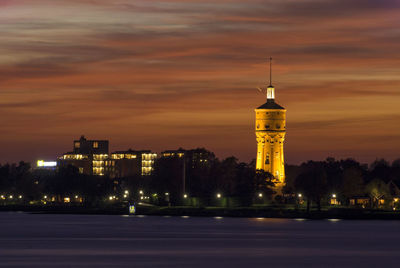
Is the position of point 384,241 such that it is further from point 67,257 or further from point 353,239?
point 67,257

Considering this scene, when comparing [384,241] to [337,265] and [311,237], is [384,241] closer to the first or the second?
[311,237]

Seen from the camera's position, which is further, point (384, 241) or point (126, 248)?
point (384, 241)

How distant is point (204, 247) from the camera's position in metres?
123

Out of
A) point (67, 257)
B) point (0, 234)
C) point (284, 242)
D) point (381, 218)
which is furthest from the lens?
point (381, 218)

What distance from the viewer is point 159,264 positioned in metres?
97.7

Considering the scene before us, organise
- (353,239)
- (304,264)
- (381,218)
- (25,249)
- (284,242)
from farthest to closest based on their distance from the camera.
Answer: (381,218) → (353,239) → (284,242) → (25,249) → (304,264)

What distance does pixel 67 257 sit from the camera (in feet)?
344

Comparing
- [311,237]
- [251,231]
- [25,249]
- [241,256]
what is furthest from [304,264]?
[251,231]

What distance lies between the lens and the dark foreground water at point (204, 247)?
99.5 meters

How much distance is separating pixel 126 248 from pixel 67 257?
48.2ft

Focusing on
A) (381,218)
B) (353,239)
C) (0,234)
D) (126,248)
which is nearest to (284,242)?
(353,239)

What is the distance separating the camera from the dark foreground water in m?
99.5

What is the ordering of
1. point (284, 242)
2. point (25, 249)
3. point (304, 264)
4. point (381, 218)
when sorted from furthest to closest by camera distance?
point (381, 218) → point (284, 242) → point (25, 249) → point (304, 264)

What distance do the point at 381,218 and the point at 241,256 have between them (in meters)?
96.4
